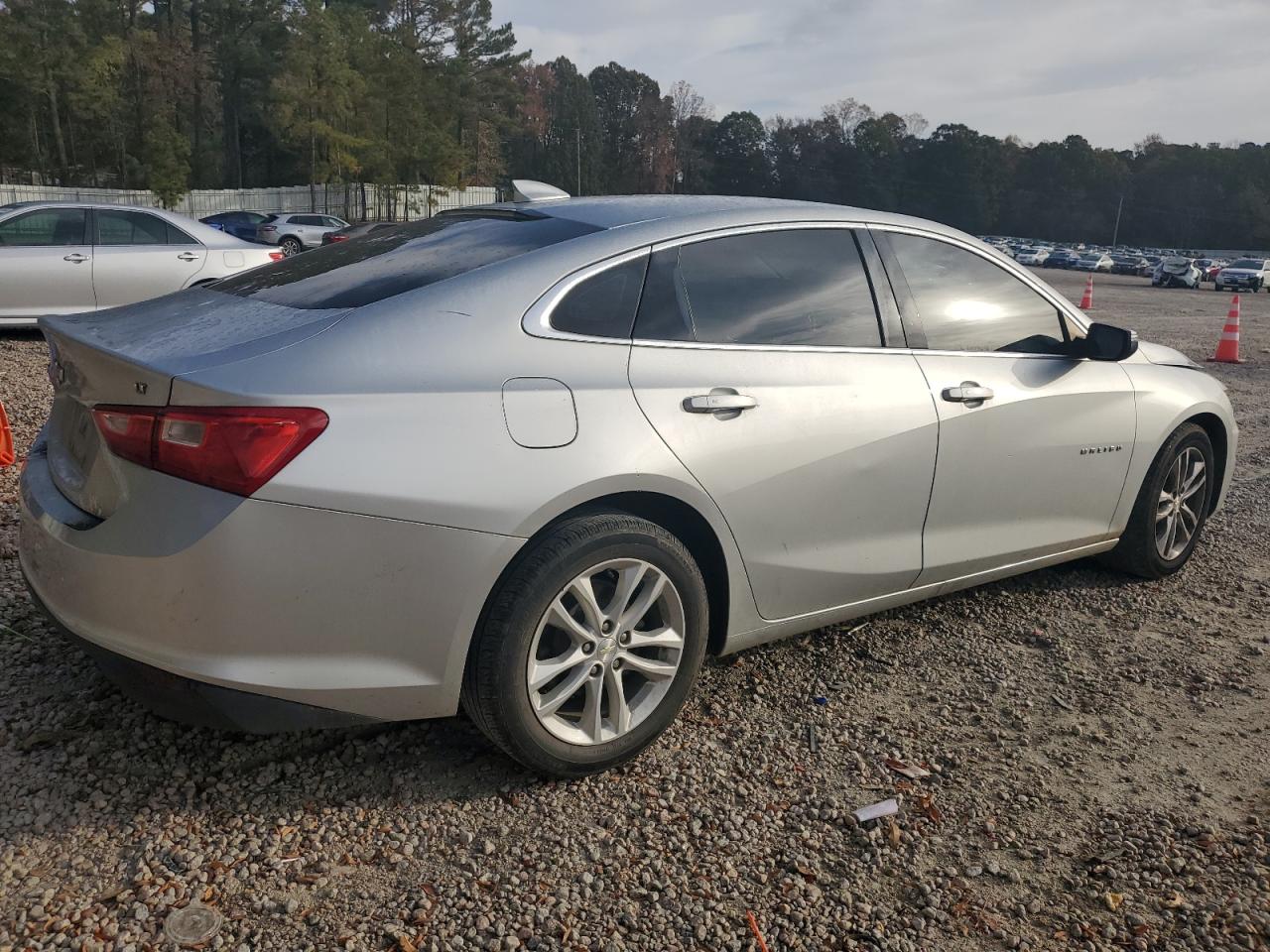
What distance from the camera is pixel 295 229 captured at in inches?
1377

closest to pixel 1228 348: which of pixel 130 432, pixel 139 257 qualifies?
pixel 139 257

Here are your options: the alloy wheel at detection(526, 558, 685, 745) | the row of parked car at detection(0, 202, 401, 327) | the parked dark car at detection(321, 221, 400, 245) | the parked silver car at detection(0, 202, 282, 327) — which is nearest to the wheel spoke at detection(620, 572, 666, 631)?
the alloy wheel at detection(526, 558, 685, 745)

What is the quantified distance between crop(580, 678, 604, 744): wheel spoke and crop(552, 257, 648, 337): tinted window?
97cm

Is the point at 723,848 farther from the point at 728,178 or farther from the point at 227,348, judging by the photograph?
the point at 728,178

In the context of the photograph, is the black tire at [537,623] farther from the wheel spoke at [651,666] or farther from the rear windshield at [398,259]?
the rear windshield at [398,259]

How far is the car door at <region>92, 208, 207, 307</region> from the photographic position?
981 centimetres

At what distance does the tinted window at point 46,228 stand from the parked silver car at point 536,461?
25.5ft

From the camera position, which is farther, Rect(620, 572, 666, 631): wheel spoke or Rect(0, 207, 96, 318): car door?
Rect(0, 207, 96, 318): car door

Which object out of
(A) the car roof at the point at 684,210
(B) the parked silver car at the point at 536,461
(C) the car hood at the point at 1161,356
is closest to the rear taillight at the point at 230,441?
(B) the parked silver car at the point at 536,461

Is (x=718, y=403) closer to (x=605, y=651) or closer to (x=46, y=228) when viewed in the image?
(x=605, y=651)

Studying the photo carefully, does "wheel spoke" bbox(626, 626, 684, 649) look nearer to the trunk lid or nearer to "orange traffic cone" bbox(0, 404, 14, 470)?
the trunk lid

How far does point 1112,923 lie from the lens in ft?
7.73

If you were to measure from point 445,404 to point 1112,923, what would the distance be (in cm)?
200

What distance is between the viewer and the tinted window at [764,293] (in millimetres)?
3033
